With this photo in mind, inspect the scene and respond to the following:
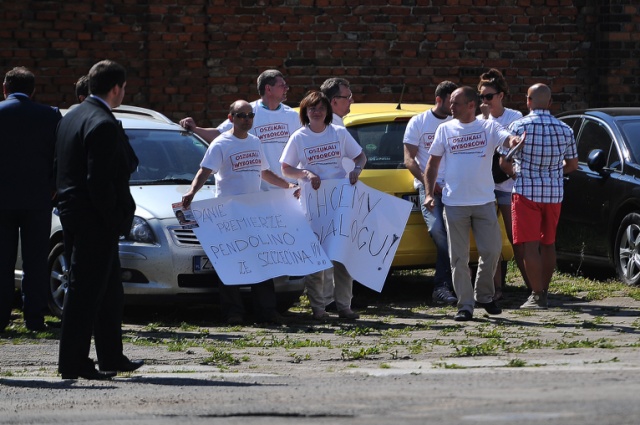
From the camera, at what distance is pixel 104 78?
7.94m

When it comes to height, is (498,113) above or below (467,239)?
above

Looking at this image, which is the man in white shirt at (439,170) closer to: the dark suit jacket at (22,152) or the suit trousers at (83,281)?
the dark suit jacket at (22,152)

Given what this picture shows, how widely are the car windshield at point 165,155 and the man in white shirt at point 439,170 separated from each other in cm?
181

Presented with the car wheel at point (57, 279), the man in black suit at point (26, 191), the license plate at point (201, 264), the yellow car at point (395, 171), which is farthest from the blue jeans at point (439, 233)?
the man in black suit at point (26, 191)

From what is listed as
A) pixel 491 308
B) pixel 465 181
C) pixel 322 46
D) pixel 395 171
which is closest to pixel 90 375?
pixel 465 181

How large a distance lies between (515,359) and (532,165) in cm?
358

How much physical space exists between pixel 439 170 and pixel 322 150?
51.5 inches

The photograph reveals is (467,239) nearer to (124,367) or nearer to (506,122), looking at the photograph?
(506,122)

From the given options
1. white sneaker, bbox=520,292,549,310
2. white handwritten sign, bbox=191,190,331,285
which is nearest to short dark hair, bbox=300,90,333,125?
white handwritten sign, bbox=191,190,331,285

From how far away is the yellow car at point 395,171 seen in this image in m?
12.1

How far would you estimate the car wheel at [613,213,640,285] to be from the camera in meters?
12.6

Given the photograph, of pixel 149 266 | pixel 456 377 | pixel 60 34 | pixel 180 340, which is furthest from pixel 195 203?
pixel 60 34

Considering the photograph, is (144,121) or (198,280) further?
(144,121)

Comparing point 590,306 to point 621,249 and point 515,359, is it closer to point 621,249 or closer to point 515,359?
point 621,249
